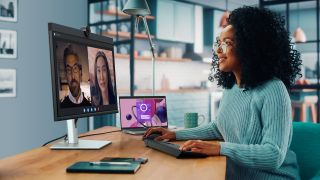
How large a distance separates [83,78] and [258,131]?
2.41 feet

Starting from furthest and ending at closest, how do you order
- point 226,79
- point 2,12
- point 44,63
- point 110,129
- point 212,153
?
point 44,63, point 2,12, point 110,129, point 226,79, point 212,153

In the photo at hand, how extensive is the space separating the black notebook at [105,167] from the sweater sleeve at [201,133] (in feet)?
1.97

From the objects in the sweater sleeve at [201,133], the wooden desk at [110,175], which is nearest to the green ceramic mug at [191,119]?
the sweater sleeve at [201,133]

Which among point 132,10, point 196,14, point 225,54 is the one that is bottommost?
point 225,54

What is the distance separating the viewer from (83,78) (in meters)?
1.57

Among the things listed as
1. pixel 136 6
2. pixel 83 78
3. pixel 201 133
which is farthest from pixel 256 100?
pixel 136 6

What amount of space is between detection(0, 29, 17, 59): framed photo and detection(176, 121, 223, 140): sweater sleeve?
2.30 meters

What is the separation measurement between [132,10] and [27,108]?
1766 millimetres

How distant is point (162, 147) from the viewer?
140 cm

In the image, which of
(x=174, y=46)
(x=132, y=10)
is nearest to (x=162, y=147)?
(x=132, y=10)

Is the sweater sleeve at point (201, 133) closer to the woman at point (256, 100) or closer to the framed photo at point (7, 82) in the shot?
the woman at point (256, 100)

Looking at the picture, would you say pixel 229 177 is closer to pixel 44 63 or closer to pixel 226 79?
pixel 226 79

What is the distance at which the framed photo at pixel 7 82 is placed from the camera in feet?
11.1

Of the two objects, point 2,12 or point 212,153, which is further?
point 2,12
